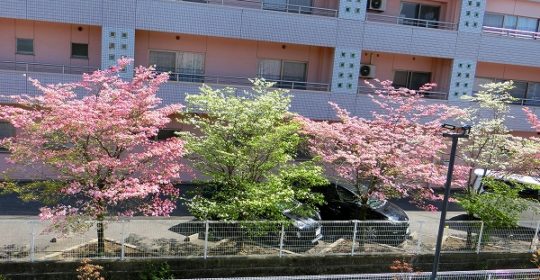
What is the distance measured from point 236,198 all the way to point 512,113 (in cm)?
1387

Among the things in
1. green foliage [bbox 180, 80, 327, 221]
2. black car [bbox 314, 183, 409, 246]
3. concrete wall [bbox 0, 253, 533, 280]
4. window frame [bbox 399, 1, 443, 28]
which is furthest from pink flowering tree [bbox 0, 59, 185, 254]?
window frame [bbox 399, 1, 443, 28]

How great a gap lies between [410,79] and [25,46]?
14253 mm

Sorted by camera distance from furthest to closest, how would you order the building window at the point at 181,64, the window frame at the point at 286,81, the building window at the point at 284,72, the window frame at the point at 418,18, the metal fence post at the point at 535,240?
the window frame at the point at 418,18
the building window at the point at 284,72
the window frame at the point at 286,81
the building window at the point at 181,64
the metal fence post at the point at 535,240

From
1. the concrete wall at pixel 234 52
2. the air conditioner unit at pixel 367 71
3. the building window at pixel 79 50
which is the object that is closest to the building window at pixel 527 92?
the air conditioner unit at pixel 367 71

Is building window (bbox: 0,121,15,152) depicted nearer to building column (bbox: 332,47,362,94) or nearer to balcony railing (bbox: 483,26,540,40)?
building column (bbox: 332,47,362,94)

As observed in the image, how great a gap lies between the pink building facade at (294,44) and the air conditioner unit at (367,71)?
39 mm

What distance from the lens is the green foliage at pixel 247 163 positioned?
9.49m

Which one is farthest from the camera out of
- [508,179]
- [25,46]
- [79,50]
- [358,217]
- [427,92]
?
[427,92]

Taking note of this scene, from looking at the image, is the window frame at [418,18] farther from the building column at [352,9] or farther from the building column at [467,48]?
the building column at [352,9]

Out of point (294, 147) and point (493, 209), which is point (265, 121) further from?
point (493, 209)

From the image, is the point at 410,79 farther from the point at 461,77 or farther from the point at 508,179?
the point at 508,179

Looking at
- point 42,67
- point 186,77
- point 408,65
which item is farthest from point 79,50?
point 408,65

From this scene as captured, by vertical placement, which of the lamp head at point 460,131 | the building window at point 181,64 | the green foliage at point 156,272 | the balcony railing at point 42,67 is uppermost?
the building window at point 181,64

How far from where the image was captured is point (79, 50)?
49.3ft
